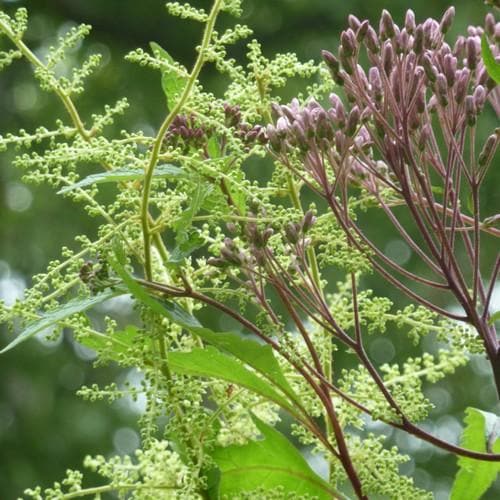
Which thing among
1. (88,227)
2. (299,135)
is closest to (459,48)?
(299,135)

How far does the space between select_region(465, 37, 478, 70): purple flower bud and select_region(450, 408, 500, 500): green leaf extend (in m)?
0.21

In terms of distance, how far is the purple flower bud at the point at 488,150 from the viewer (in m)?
0.68

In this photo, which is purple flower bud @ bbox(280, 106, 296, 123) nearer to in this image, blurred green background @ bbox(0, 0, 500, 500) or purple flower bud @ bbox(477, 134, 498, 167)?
purple flower bud @ bbox(477, 134, 498, 167)

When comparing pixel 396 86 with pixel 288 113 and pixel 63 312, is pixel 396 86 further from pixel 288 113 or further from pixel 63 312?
pixel 63 312

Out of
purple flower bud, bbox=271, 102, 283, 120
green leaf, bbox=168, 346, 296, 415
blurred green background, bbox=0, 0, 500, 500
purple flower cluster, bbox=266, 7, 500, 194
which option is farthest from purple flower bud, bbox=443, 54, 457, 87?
blurred green background, bbox=0, 0, 500, 500

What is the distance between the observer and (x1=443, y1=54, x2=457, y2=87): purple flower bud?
675mm

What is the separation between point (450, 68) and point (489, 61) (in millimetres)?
56

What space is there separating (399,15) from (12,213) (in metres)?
1.64

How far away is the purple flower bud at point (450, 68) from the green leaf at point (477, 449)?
21 centimetres

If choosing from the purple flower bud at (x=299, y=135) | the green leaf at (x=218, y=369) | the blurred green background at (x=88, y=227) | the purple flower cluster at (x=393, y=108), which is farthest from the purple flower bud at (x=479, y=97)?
the blurred green background at (x=88, y=227)

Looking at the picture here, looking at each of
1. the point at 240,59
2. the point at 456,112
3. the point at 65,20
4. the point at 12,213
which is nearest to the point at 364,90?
the point at 456,112

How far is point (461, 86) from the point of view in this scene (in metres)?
0.69

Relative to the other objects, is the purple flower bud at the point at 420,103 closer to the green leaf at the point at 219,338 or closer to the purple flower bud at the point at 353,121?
the purple flower bud at the point at 353,121

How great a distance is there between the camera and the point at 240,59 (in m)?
4.23
